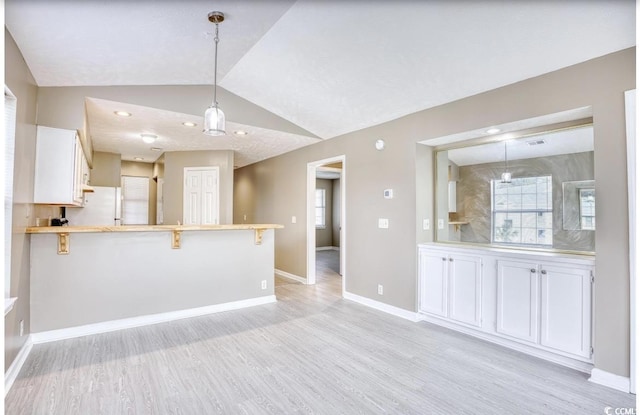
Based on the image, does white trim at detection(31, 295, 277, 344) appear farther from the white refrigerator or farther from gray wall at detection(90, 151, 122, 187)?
gray wall at detection(90, 151, 122, 187)

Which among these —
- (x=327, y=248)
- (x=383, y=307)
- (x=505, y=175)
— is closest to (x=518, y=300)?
(x=505, y=175)

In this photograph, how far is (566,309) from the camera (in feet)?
9.11

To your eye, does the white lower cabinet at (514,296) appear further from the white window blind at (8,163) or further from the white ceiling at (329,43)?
the white window blind at (8,163)

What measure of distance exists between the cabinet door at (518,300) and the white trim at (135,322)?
2.86 meters

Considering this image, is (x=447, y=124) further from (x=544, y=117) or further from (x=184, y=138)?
(x=184, y=138)

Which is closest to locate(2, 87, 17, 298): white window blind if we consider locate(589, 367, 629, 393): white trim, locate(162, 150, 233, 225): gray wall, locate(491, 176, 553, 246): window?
locate(162, 150, 233, 225): gray wall

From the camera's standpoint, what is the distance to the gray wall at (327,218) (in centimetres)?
1067

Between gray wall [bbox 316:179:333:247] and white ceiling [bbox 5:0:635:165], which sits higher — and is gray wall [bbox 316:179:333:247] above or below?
below

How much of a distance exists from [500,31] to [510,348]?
2.76 meters

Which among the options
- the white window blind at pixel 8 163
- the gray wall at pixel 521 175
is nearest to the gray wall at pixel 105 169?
the white window blind at pixel 8 163

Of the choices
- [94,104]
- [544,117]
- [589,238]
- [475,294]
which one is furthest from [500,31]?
[94,104]

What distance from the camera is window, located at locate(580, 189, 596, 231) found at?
2770mm

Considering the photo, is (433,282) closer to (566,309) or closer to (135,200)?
(566,309)

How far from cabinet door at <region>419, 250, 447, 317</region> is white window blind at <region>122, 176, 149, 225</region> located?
21.6 ft
